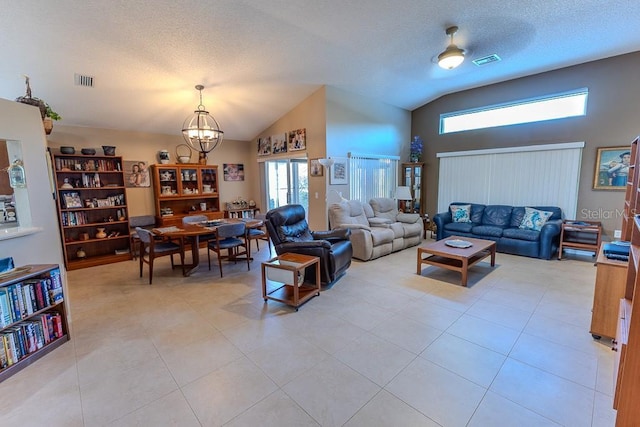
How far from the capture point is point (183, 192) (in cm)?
596

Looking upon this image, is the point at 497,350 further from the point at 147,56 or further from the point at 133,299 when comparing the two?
the point at 147,56

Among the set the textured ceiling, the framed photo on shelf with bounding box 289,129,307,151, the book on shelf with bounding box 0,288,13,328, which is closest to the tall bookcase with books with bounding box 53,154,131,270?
the textured ceiling

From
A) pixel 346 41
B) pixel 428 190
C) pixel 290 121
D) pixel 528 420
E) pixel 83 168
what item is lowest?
pixel 528 420

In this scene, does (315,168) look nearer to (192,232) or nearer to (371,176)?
(371,176)

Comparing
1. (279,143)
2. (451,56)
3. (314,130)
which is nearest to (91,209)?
(279,143)

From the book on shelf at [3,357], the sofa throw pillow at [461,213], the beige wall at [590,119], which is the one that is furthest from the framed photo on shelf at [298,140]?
the book on shelf at [3,357]

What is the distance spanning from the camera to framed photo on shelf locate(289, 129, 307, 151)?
5.61 metres

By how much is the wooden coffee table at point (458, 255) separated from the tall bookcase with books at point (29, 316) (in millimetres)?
3952

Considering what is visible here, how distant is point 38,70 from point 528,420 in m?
5.68

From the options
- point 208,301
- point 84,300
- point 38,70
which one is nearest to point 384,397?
point 208,301

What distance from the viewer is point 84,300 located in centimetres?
338

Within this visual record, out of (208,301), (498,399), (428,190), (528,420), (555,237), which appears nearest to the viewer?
(528,420)

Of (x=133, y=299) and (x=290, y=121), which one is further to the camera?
(x=290, y=121)

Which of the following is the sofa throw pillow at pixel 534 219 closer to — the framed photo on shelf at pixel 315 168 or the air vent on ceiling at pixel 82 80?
the framed photo on shelf at pixel 315 168
